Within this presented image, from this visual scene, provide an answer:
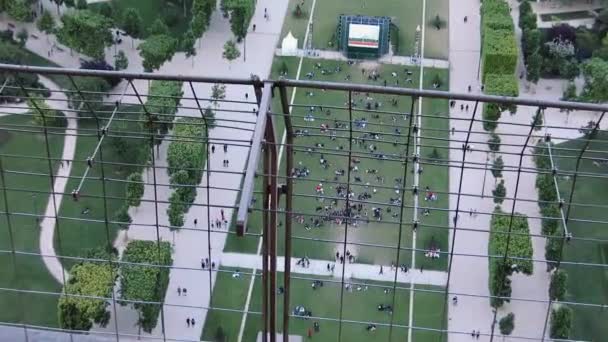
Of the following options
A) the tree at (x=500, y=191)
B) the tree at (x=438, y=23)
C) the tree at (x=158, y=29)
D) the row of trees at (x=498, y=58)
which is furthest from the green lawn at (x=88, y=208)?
the tree at (x=438, y=23)

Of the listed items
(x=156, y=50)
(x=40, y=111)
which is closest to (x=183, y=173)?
(x=156, y=50)

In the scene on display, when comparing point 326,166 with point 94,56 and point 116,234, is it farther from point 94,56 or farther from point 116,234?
point 94,56

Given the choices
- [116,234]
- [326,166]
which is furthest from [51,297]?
[326,166]

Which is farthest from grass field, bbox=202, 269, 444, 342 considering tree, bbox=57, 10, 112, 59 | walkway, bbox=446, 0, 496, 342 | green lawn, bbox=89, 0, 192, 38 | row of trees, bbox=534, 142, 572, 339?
green lawn, bbox=89, 0, 192, 38

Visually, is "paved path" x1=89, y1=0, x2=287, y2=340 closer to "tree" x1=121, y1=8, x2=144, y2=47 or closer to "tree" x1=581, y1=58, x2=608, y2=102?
"tree" x1=121, y1=8, x2=144, y2=47

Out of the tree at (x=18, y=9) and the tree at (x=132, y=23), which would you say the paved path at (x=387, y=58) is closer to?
the tree at (x=132, y=23)
